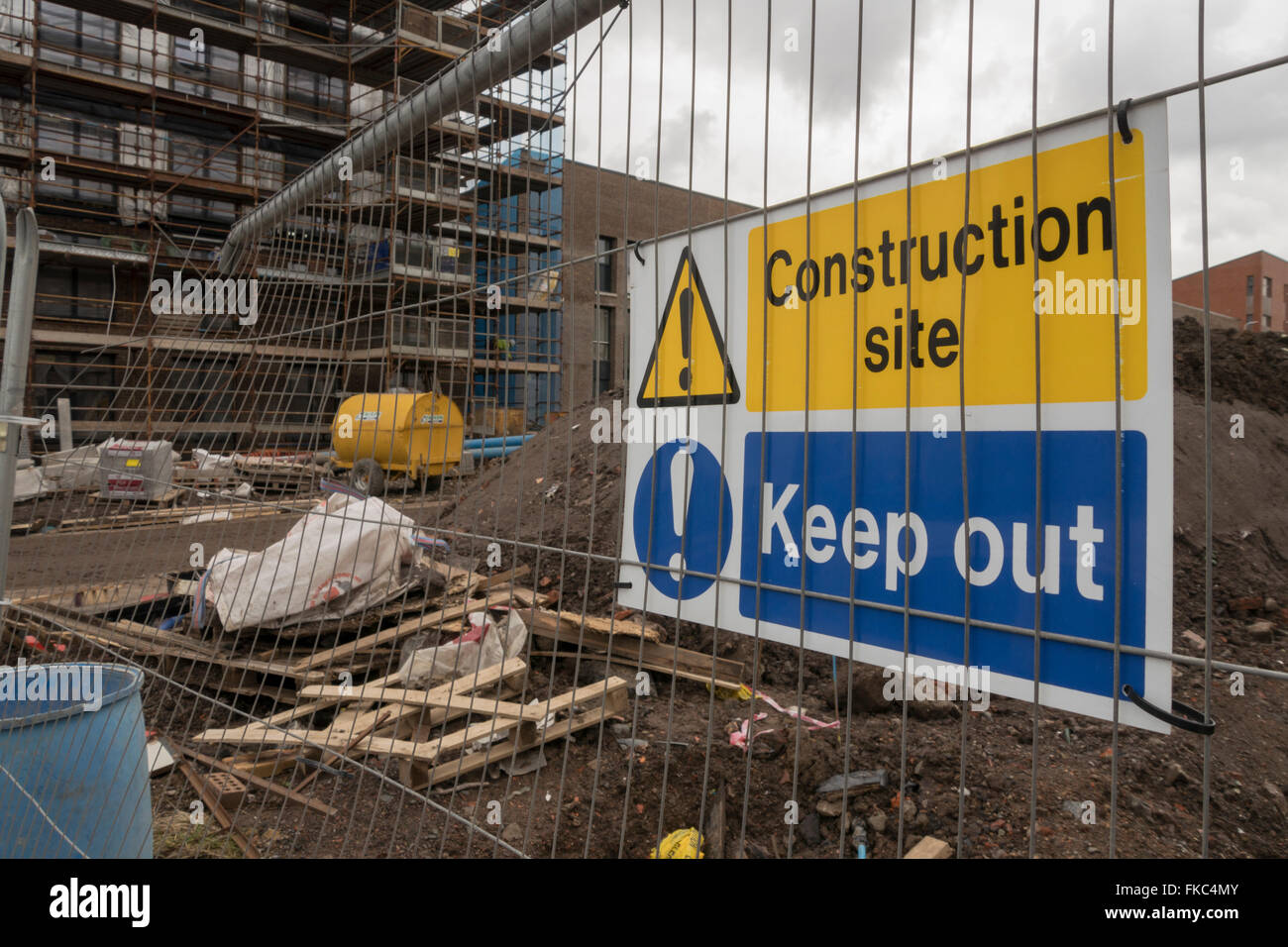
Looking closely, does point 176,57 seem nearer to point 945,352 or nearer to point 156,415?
point 156,415

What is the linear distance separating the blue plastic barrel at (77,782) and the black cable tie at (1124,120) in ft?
11.6

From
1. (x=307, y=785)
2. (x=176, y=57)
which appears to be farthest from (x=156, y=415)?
(x=176, y=57)

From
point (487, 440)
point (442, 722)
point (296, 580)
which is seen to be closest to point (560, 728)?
point (442, 722)

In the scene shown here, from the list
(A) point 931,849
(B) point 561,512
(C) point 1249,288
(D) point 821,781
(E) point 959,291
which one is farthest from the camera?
(B) point 561,512

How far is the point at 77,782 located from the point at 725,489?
2.97 m

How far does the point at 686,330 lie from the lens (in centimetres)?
186

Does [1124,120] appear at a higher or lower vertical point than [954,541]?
higher

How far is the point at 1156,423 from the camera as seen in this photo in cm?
112

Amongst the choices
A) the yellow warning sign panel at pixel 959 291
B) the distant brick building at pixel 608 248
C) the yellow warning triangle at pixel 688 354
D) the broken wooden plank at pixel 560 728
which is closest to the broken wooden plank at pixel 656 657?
the broken wooden plank at pixel 560 728

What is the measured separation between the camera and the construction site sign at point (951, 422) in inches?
45.2

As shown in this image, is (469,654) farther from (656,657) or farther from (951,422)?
(951,422)

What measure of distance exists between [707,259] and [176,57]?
26392 millimetres

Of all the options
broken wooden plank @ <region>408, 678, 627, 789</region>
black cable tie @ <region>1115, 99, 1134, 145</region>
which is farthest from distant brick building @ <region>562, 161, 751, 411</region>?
broken wooden plank @ <region>408, 678, 627, 789</region>

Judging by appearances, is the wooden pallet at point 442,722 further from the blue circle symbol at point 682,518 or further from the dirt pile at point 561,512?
the blue circle symbol at point 682,518
